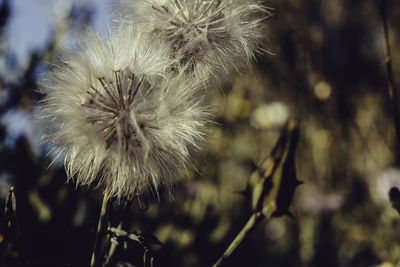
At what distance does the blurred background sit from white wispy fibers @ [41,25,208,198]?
0.06 m

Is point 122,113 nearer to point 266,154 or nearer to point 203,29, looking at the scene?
point 203,29

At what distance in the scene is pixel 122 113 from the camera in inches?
28.9

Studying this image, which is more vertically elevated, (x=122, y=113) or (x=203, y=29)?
(x=203, y=29)

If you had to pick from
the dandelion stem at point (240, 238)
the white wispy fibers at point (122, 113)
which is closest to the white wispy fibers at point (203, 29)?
the white wispy fibers at point (122, 113)

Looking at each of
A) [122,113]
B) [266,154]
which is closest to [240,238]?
[122,113]

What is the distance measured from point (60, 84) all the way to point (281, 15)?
2.65m

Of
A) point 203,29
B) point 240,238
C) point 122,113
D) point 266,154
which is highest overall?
point 203,29

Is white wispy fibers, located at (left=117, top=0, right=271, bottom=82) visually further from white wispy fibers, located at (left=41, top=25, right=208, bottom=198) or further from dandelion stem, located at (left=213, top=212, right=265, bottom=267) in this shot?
dandelion stem, located at (left=213, top=212, right=265, bottom=267)

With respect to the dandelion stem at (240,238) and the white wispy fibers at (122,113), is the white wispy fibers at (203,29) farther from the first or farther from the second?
the dandelion stem at (240,238)

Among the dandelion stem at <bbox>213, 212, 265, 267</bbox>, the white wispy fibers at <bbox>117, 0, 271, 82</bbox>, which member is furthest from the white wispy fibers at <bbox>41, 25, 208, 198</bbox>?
the dandelion stem at <bbox>213, 212, 265, 267</bbox>

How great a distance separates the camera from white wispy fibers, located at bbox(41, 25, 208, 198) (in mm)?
733

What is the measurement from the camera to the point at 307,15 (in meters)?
3.18

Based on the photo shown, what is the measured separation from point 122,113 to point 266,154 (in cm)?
228

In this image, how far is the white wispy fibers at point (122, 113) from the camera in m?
0.73
